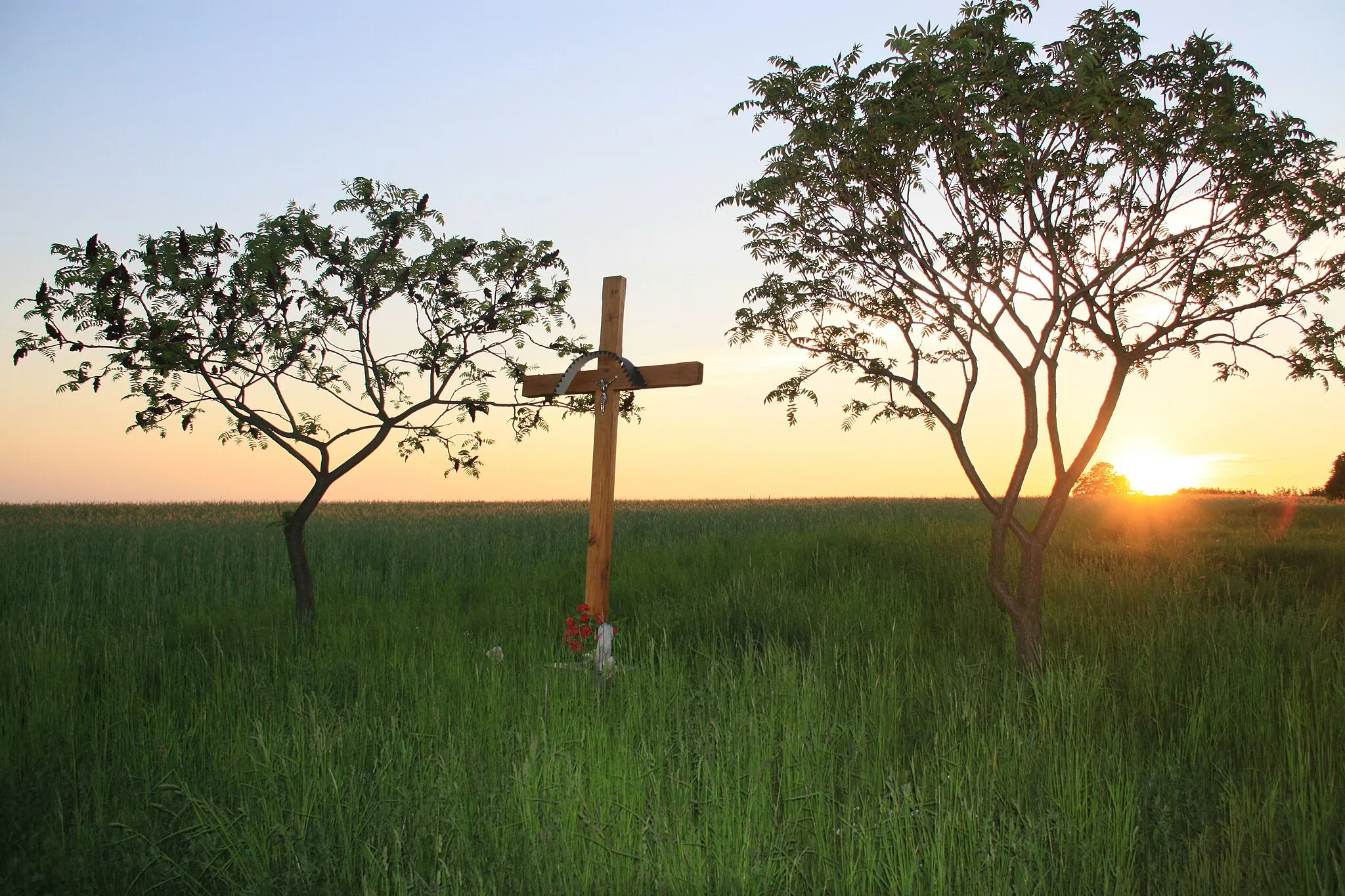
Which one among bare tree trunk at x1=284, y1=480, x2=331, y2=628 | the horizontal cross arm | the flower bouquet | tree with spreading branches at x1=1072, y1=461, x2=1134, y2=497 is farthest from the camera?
tree with spreading branches at x1=1072, y1=461, x2=1134, y2=497

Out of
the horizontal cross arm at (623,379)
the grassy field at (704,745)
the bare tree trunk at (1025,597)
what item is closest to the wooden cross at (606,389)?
the horizontal cross arm at (623,379)

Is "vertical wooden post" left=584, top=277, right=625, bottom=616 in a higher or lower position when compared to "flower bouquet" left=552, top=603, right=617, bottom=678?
higher

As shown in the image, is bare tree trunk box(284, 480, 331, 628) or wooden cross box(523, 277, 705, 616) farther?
bare tree trunk box(284, 480, 331, 628)

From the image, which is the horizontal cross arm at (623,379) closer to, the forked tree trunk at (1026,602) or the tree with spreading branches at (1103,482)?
the forked tree trunk at (1026,602)

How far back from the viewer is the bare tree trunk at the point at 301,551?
9484mm

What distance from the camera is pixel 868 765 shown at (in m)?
4.85

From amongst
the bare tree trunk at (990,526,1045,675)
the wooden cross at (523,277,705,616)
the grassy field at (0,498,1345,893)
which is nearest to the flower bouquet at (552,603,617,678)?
the wooden cross at (523,277,705,616)

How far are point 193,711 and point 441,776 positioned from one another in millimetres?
2695

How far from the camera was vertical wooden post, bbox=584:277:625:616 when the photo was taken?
7609 mm

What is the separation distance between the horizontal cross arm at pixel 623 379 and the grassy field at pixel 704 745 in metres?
2.37

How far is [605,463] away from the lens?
7.76m

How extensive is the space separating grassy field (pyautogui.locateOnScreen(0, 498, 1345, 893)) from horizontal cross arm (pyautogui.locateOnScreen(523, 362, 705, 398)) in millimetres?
2371

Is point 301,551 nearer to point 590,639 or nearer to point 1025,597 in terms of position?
point 590,639

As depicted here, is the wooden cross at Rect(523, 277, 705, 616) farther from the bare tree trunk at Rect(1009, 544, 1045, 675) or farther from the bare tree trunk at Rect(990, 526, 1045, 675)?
the bare tree trunk at Rect(1009, 544, 1045, 675)
